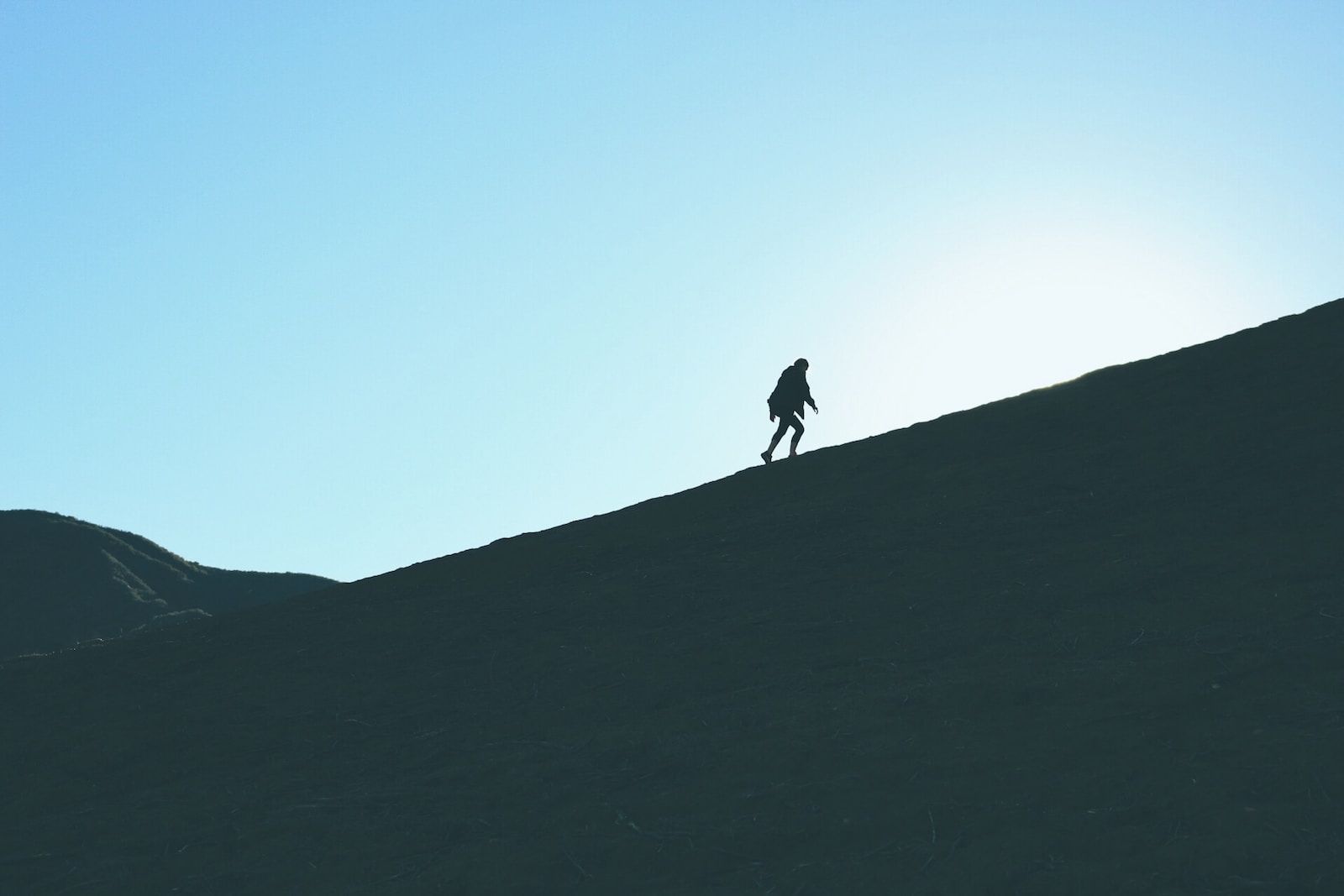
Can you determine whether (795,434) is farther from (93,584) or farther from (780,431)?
(93,584)

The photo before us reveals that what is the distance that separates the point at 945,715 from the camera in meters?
9.74

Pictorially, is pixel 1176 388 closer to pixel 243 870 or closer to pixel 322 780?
pixel 322 780

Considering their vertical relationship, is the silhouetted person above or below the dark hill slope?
above

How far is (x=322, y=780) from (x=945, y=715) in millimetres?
5175

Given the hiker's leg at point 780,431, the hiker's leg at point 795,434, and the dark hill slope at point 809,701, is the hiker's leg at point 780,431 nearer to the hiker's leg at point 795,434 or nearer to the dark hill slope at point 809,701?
the hiker's leg at point 795,434

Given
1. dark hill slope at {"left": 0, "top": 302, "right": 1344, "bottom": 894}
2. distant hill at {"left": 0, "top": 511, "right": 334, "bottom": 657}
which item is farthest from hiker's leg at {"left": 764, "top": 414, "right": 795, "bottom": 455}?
distant hill at {"left": 0, "top": 511, "right": 334, "bottom": 657}

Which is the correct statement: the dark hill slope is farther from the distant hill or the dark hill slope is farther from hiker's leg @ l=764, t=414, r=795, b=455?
the distant hill

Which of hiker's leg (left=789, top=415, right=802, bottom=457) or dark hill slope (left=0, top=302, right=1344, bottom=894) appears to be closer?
dark hill slope (left=0, top=302, right=1344, bottom=894)

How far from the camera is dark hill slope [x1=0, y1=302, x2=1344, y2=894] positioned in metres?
7.97

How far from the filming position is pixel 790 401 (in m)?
23.2

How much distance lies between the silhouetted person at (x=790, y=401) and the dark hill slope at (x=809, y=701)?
406cm

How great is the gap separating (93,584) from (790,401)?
29.1 m

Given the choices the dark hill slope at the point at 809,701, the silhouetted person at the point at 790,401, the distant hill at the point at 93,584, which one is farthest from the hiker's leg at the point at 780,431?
the distant hill at the point at 93,584

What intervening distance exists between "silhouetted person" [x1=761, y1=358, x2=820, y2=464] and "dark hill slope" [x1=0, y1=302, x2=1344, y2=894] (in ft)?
13.3
